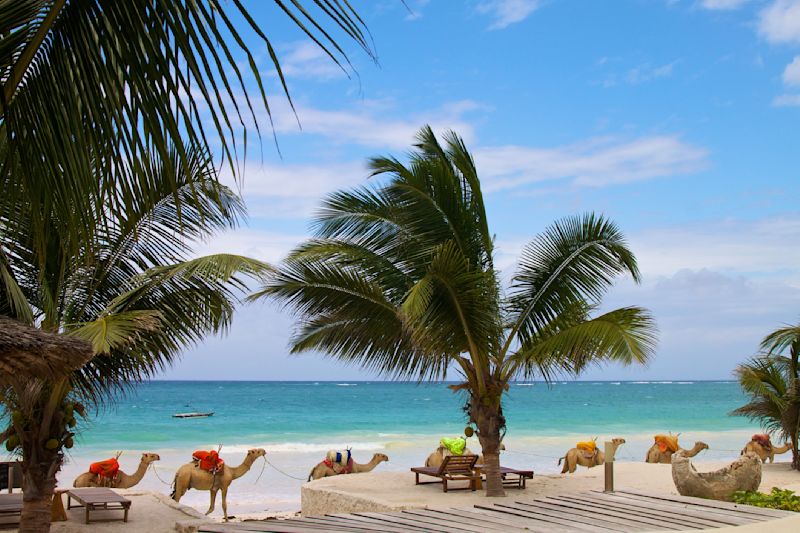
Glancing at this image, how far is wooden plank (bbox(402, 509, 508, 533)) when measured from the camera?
314 inches

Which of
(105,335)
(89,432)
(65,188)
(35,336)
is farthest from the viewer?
(89,432)

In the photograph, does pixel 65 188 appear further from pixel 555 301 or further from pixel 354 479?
pixel 354 479

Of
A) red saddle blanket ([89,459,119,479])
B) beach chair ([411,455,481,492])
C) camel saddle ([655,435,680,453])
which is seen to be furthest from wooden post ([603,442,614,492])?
red saddle blanket ([89,459,119,479])

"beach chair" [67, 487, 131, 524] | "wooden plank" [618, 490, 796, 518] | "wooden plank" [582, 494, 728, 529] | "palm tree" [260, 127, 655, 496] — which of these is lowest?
"beach chair" [67, 487, 131, 524]

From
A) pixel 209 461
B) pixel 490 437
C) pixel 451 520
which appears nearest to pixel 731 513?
pixel 451 520

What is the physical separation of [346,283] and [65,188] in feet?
32.2

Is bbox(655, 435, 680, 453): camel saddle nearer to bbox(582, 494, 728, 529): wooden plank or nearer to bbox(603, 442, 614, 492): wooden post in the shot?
bbox(603, 442, 614, 492): wooden post

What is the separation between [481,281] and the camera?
11633 millimetres

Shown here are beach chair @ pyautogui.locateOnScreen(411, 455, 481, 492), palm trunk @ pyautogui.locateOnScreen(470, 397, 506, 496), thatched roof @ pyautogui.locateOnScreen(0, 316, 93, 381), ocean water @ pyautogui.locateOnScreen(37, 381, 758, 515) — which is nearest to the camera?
thatched roof @ pyautogui.locateOnScreen(0, 316, 93, 381)

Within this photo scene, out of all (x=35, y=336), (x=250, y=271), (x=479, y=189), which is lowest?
(x=35, y=336)

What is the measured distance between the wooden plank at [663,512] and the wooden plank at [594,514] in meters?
0.33

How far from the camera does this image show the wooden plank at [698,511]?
8.26 metres

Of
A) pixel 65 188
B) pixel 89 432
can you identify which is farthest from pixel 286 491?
pixel 89 432

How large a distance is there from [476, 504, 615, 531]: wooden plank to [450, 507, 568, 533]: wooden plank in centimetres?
11
